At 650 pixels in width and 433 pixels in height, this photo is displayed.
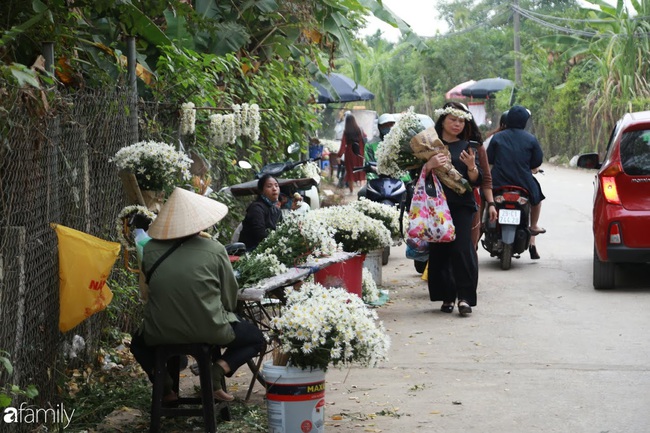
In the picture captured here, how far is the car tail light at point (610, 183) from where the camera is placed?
1246 cm

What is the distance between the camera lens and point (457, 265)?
37.5 feet

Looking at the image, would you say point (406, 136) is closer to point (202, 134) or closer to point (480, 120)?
point (202, 134)

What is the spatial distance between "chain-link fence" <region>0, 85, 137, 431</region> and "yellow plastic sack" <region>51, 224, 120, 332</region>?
0.08 m

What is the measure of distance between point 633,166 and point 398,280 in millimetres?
3421

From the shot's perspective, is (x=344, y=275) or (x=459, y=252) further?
(x=459, y=252)

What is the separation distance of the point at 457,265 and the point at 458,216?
497 mm

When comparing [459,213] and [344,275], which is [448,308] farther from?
[344,275]

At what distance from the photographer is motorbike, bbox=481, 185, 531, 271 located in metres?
14.4

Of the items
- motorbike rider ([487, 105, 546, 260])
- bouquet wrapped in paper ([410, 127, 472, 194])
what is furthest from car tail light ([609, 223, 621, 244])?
motorbike rider ([487, 105, 546, 260])


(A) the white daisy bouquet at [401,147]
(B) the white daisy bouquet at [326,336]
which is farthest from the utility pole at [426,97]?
(B) the white daisy bouquet at [326,336]

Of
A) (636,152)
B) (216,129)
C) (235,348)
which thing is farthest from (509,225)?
(235,348)

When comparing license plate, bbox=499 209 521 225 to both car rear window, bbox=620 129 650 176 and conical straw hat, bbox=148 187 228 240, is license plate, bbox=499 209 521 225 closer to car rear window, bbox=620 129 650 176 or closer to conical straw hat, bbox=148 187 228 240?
car rear window, bbox=620 129 650 176

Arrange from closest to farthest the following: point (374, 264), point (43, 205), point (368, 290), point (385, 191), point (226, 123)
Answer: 1. point (43, 205)
2. point (368, 290)
3. point (226, 123)
4. point (374, 264)
5. point (385, 191)

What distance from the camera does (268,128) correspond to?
15633 millimetres
